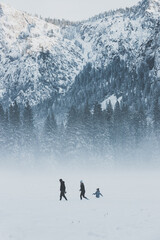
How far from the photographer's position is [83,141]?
267ft

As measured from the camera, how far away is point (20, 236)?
51.3 feet

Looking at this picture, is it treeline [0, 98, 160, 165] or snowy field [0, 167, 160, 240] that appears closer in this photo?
snowy field [0, 167, 160, 240]

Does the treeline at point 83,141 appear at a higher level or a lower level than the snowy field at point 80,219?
higher

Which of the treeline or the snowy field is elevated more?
the treeline

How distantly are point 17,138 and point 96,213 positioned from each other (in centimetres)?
6228

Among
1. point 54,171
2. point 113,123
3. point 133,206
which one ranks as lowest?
point 133,206

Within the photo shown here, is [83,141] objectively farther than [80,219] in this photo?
Yes

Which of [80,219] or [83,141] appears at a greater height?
[83,141]

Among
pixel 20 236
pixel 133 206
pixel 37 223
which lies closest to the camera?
pixel 20 236

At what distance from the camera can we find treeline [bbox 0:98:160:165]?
263 feet

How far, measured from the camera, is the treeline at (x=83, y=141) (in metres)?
80.1

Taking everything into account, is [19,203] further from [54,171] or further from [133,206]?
[54,171]

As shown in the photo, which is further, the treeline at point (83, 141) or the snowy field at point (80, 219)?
the treeline at point (83, 141)

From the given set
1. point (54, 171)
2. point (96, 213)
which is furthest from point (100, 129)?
point (96, 213)
